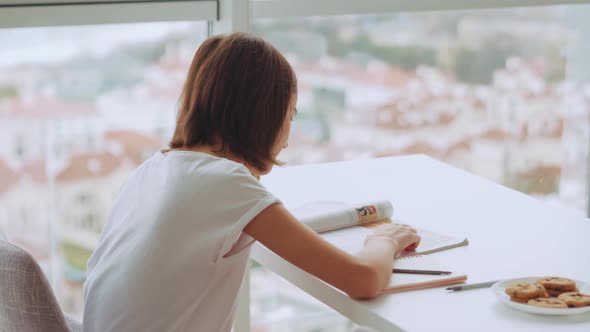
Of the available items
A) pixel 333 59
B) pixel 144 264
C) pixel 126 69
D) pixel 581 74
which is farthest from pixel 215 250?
pixel 581 74

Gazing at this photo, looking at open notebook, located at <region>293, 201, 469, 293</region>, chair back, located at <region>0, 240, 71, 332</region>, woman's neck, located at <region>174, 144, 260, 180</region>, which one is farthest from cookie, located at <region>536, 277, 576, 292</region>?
chair back, located at <region>0, 240, 71, 332</region>

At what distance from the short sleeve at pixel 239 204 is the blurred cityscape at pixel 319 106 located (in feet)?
3.26

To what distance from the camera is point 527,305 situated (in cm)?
120

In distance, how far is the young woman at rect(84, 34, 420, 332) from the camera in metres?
1.29

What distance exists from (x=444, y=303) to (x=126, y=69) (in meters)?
1.34

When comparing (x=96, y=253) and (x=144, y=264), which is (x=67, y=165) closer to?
(x=96, y=253)

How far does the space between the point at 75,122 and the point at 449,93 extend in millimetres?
1314

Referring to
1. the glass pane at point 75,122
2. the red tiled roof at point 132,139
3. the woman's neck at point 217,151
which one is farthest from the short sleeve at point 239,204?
the red tiled roof at point 132,139

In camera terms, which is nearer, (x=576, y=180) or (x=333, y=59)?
(x=333, y=59)

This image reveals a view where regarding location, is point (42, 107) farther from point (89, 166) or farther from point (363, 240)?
point (363, 240)

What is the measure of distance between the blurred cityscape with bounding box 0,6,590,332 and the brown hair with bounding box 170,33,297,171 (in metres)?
0.83

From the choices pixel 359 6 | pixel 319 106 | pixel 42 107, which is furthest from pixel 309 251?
pixel 319 106

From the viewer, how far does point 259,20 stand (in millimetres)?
2332

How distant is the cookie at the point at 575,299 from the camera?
3.93 feet
